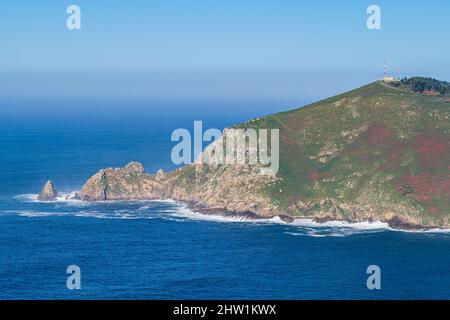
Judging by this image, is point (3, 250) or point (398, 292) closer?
point (398, 292)

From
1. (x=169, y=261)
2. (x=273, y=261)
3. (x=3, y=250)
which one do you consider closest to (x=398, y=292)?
(x=273, y=261)

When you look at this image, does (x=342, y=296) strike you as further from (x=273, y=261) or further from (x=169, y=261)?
(x=169, y=261)

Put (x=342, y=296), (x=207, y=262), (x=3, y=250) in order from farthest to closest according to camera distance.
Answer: (x=3, y=250)
(x=207, y=262)
(x=342, y=296)
